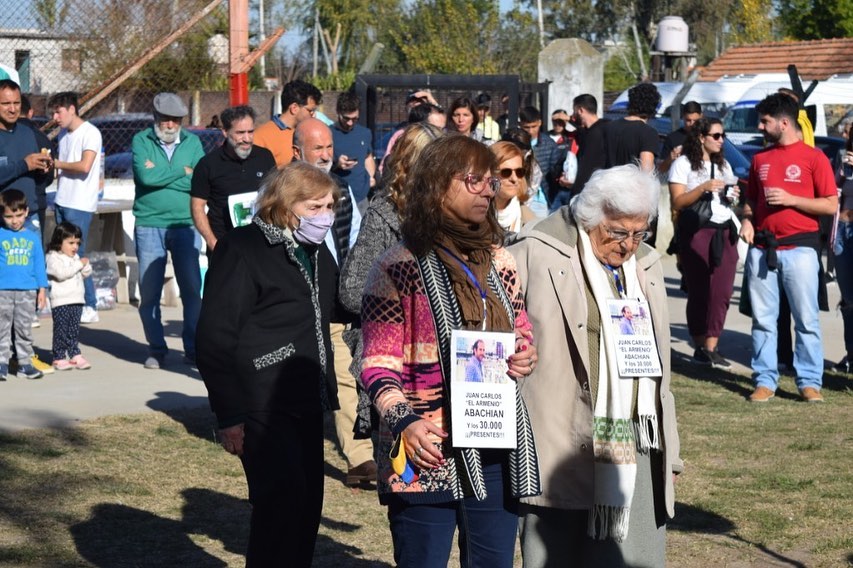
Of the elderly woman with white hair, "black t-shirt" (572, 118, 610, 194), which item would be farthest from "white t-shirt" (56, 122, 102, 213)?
the elderly woman with white hair

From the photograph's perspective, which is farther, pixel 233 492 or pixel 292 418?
pixel 233 492

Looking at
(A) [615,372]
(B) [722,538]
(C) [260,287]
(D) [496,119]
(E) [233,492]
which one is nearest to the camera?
(A) [615,372]

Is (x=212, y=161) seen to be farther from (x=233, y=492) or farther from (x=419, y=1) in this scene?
(x=419, y=1)

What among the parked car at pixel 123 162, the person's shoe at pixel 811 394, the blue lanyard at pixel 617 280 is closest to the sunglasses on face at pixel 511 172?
the blue lanyard at pixel 617 280

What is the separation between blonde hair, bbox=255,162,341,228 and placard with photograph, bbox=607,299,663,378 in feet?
3.80

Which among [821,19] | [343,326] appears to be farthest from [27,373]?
[821,19]

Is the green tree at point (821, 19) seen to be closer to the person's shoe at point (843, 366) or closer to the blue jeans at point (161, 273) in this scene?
the person's shoe at point (843, 366)

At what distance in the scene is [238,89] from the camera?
12180 mm

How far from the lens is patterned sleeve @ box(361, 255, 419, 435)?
3.76 meters

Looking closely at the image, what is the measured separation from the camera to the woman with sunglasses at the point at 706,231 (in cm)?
1072

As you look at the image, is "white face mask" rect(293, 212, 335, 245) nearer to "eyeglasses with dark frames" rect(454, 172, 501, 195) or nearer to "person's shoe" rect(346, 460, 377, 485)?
"eyeglasses with dark frames" rect(454, 172, 501, 195)

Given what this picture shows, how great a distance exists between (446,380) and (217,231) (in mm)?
5540

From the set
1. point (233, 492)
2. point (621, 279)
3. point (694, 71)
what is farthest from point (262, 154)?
point (694, 71)

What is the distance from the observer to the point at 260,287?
15.7 ft
